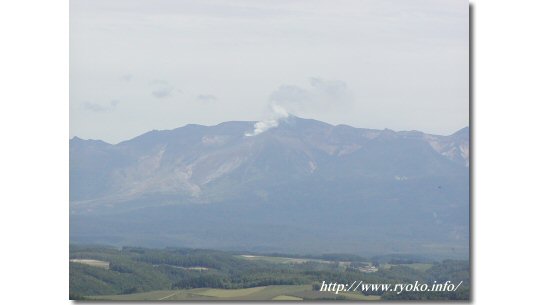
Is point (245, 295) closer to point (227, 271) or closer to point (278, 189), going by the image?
point (227, 271)

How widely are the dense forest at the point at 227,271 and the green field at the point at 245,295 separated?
1.59ft

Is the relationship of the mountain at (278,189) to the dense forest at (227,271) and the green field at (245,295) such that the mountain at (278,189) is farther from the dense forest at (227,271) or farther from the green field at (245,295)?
the green field at (245,295)

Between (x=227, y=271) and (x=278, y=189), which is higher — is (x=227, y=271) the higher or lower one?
the lower one

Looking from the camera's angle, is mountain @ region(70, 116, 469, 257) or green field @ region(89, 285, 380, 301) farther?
mountain @ region(70, 116, 469, 257)

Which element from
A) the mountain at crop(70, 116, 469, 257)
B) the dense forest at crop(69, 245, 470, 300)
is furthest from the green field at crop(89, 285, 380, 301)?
the mountain at crop(70, 116, 469, 257)

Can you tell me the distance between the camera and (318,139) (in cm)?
4375

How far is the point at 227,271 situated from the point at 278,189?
1316cm

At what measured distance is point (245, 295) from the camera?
2867cm

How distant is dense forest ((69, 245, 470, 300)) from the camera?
29500mm

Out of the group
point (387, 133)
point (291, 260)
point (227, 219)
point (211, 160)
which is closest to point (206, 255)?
point (291, 260)

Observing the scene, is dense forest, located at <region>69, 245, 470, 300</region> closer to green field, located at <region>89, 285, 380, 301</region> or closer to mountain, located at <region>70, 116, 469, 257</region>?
green field, located at <region>89, 285, 380, 301</region>

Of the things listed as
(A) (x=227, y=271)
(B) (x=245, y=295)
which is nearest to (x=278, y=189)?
(A) (x=227, y=271)

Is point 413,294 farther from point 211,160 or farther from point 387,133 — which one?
point 211,160

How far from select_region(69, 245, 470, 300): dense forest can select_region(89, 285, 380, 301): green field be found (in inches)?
19.1
